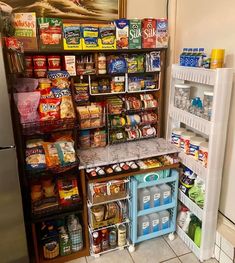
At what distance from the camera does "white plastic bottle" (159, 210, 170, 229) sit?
208 centimetres

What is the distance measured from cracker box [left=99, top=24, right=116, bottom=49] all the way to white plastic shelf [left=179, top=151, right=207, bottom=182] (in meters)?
1.00

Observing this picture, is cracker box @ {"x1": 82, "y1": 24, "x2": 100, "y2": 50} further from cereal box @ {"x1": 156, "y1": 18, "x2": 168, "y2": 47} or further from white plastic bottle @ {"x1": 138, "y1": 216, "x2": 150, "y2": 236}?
white plastic bottle @ {"x1": 138, "y1": 216, "x2": 150, "y2": 236}

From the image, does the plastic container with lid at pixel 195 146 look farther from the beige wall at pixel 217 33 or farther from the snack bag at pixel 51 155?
the snack bag at pixel 51 155

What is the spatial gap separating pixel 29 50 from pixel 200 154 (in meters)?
1.40

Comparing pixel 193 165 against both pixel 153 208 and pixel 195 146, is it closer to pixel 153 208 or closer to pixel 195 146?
pixel 195 146

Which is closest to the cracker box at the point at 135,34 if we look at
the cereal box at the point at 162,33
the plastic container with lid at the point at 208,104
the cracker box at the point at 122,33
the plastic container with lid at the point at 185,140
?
the cracker box at the point at 122,33

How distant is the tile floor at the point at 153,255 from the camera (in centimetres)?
193

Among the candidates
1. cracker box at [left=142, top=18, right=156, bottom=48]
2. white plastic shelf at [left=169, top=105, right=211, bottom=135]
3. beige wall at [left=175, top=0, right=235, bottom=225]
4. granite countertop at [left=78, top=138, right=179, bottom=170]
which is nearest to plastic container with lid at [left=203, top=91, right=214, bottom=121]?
white plastic shelf at [left=169, top=105, right=211, bottom=135]

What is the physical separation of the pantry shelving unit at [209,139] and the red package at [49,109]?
937 millimetres

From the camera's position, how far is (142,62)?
2123 mm

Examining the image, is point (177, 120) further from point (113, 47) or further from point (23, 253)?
point (23, 253)

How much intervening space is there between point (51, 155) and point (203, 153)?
104 centimetres

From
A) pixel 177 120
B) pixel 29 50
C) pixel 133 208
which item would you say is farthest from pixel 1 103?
pixel 177 120

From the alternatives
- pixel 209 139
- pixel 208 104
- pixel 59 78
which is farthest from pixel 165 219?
pixel 59 78
